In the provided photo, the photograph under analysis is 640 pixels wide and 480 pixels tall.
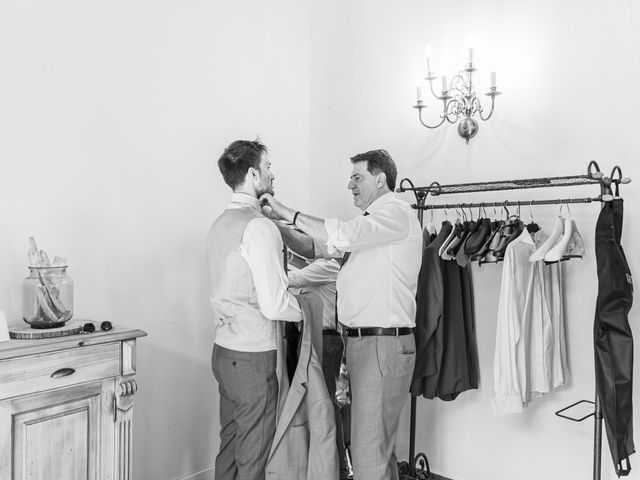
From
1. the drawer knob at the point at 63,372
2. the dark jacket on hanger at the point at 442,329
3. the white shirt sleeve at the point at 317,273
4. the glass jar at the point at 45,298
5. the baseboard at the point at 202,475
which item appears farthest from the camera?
the baseboard at the point at 202,475

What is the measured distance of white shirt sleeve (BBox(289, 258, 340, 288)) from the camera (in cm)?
327

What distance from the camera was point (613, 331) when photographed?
258cm

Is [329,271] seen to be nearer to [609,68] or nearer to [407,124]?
[407,124]

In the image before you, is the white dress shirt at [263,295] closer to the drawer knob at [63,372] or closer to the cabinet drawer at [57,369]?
the cabinet drawer at [57,369]

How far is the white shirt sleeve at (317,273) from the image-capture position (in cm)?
327

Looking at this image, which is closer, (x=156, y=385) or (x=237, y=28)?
(x=156, y=385)

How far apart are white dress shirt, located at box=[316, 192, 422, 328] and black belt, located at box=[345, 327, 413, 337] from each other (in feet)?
0.07

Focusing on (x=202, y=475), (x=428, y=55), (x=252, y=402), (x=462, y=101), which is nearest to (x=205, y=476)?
(x=202, y=475)

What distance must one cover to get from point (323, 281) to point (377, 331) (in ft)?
2.04

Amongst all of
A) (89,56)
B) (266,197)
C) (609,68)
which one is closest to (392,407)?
(266,197)

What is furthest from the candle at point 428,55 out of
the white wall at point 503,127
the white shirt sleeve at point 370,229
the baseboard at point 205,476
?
the baseboard at point 205,476

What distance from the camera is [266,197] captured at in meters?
2.76

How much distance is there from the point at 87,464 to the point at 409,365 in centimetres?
141

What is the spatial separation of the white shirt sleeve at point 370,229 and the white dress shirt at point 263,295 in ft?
0.79
